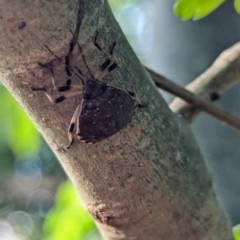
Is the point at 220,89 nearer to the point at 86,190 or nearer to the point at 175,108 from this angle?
the point at 175,108

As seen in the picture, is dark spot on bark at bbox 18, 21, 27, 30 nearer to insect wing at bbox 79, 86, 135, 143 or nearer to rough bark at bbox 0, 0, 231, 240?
rough bark at bbox 0, 0, 231, 240

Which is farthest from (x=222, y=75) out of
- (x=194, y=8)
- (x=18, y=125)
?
(x=18, y=125)

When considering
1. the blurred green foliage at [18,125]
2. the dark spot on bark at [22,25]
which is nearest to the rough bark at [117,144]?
the dark spot on bark at [22,25]

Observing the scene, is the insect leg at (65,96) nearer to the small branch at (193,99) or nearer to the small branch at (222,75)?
the small branch at (193,99)

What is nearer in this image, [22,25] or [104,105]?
[22,25]

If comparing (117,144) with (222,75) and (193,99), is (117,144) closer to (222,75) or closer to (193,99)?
(193,99)

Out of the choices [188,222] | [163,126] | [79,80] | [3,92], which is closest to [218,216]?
[188,222]

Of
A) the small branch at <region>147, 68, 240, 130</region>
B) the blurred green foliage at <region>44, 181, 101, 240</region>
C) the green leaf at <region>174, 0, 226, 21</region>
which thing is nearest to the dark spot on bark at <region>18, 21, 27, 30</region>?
the small branch at <region>147, 68, 240, 130</region>
